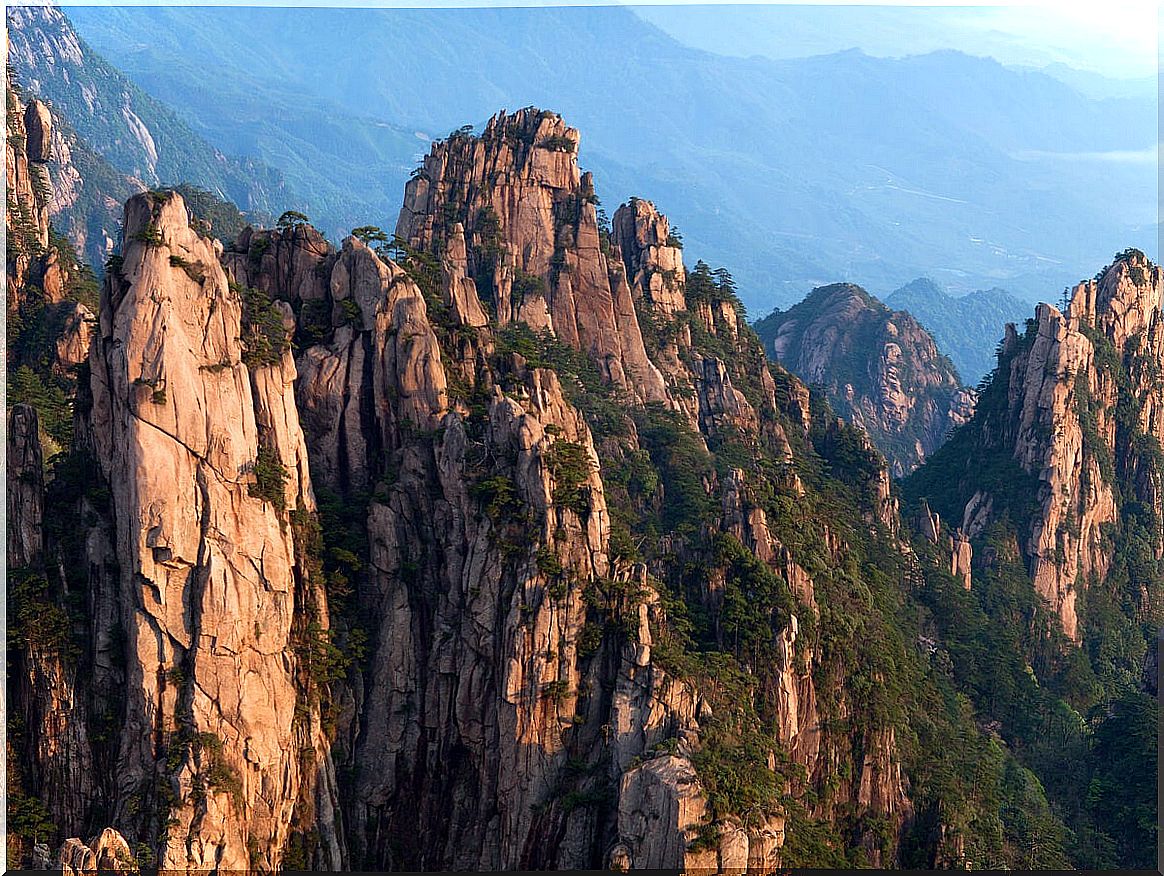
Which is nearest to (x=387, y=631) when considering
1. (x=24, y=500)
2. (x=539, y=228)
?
(x=24, y=500)

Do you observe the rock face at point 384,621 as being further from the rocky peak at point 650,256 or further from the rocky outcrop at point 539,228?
the rocky peak at point 650,256

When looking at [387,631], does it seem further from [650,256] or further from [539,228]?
[650,256]

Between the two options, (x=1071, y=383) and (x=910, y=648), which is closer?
(x=910, y=648)

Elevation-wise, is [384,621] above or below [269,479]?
below

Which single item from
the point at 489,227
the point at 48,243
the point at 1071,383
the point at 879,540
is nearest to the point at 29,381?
the point at 48,243

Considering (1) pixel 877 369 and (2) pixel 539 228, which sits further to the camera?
(1) pixel 877 369

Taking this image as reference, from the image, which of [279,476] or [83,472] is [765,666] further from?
[83,472]
